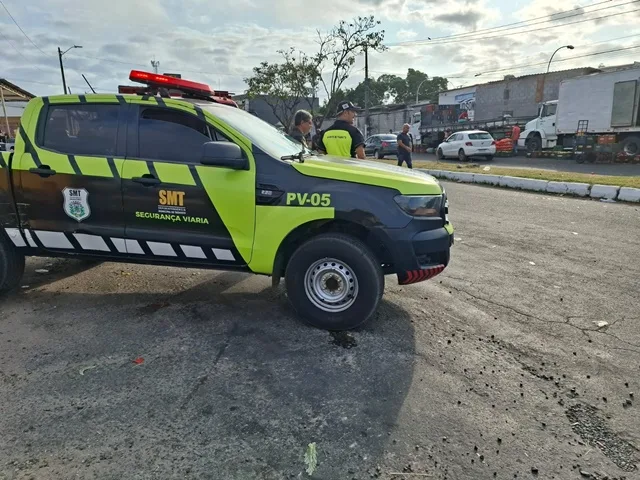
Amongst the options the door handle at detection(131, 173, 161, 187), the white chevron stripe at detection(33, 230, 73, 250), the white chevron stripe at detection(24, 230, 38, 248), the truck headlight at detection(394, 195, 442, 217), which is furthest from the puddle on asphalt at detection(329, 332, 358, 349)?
the white chevron stripe at detection(24, 230, 38, 248)

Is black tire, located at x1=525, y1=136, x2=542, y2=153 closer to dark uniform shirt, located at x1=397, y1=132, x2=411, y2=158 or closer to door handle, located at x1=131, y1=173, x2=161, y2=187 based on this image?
dark uniform shirt, located at x1=397, y1=132, x2=411, y2=158

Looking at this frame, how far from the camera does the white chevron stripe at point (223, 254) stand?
3.70 meters

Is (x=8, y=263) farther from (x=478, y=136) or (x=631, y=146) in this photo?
(x=631, y=146)

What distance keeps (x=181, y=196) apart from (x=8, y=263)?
6.25 ft

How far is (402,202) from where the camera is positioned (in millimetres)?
3510

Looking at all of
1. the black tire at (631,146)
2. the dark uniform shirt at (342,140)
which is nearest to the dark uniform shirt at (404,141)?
the dark uniform shirt at (342,140)

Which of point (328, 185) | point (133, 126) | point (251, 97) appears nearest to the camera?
point (328, 185)

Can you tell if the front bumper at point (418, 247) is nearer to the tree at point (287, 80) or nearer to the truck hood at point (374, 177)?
the truck hood at point (374, 177)

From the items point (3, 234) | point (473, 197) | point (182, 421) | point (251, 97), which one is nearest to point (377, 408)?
point (182, 421)

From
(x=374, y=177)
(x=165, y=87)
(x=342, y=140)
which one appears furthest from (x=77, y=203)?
(x=342, y=140)

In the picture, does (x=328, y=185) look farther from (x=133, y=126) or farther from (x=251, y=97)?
(x=251, y=97)

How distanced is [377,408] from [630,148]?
22072 millimetres

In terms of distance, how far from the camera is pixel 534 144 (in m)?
24.5

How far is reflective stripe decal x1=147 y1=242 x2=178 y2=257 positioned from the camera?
3775mm
